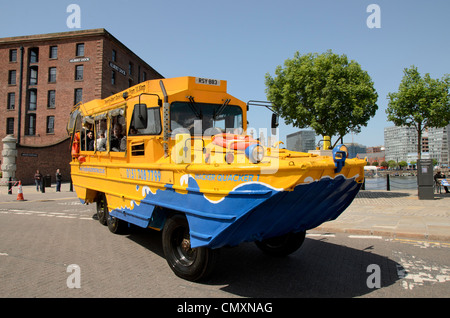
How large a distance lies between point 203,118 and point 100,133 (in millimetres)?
2908

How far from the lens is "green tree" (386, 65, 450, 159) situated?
1474 cm

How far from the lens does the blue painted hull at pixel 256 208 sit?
3.26 meters

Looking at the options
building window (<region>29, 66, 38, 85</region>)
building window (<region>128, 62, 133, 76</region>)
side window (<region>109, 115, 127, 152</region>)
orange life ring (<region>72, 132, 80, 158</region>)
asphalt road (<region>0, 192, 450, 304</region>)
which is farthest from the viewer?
building window (<region>128, 62, 133, 76</region>)

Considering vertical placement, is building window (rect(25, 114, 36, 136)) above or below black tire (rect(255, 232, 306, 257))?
above

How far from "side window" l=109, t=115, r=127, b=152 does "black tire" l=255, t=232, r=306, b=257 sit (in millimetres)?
2979

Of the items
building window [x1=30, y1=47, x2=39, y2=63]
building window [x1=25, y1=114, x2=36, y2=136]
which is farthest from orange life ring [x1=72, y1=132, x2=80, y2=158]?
building window [x1=30, y1=47, x2=39, y2=63]

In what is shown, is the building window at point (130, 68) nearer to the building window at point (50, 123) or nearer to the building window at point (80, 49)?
the building window at point (80, 49)

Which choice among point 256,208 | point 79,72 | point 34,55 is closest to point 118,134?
point 256,208

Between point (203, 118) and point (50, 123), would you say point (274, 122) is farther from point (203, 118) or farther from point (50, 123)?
point (50, 123)

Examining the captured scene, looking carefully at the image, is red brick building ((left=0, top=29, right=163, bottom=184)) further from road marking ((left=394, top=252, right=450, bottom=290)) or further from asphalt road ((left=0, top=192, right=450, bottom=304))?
road marking ((left=394, top=252, right=450, bottom=290))

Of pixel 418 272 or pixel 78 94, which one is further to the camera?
pixel 78 94

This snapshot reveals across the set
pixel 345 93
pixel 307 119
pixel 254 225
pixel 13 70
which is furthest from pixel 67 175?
pixel 254 225

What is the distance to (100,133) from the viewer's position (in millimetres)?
6871

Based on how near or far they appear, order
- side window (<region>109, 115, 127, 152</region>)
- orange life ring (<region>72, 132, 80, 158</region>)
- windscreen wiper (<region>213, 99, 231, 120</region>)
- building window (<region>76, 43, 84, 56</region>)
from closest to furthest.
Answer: windscreen wiper (<region>213, 99, 231, 120</region>) → side window (<region>109, 115, 127, 152</region>) → orange life ring (<region>72, 132, 80, 158</region>) → building window (<region>76, 43, 84, 56</region>)
